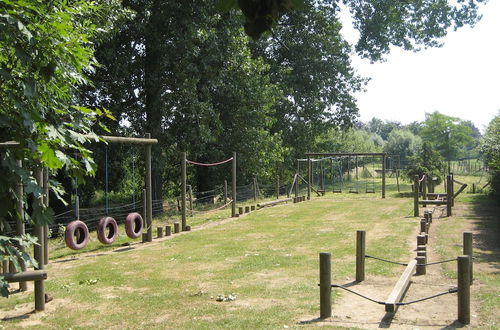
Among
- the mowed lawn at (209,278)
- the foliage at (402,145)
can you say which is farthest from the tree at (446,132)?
the mowed lawn at (209,278)

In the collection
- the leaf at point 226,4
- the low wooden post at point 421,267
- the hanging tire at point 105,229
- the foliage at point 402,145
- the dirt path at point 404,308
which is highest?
the foliage at point 402,145

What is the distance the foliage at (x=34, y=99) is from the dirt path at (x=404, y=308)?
389 centimetres

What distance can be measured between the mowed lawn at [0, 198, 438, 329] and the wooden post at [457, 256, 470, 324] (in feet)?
6.15

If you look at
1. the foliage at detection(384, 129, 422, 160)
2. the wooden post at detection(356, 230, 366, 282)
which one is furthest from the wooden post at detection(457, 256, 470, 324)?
the foliage at detection(384, 129, 422, 160)

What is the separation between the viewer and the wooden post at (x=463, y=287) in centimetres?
657

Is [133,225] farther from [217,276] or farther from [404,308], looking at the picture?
[404,308]

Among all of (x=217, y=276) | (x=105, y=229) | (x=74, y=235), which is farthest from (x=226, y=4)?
(x=105, y=229)

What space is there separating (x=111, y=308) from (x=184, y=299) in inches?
42.0

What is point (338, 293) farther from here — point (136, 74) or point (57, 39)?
point (136, 74)

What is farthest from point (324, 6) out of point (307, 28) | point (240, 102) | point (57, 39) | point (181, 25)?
point (57, 39)

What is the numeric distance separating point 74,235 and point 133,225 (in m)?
1.72

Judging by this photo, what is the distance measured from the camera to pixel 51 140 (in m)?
4.98

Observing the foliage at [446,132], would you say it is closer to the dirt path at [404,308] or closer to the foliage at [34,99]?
the dirt path at [404,308]

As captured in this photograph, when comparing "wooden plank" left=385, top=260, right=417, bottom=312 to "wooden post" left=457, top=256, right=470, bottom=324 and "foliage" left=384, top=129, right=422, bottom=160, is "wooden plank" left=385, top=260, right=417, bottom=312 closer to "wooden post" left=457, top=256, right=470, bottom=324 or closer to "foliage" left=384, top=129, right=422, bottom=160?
"wooden post" left=457, top=256, right=470, bottom=324
